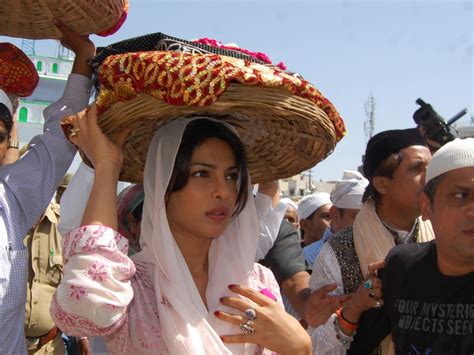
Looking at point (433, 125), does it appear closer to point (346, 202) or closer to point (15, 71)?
point (15, 71)

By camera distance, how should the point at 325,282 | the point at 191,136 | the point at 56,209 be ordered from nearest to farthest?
1. the point at 191,136
2. the point at 325,282
3. the point at 56,209

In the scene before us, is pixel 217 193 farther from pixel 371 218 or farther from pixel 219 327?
pixel 371 218

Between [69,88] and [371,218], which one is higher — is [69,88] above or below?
above

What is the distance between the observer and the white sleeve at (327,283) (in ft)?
8.14

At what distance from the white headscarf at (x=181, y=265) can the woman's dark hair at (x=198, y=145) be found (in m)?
0.03

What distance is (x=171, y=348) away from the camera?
5.65 feet

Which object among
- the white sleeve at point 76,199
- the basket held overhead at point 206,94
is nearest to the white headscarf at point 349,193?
the basket held overhead at point 206,94

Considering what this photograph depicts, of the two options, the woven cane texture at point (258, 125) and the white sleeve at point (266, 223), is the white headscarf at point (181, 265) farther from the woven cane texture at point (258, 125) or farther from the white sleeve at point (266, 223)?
the white sleeve at point (266, 223)

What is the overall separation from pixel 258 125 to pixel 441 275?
86 cm

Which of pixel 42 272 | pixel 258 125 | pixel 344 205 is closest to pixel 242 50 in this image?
pixel 258 125

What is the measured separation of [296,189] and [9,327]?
56723mm

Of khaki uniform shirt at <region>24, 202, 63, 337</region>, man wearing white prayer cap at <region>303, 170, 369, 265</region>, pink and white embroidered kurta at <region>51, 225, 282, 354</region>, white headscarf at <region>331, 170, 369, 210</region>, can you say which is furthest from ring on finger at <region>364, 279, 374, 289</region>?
white headscarf at <region>331, 170, 369, 210</region>

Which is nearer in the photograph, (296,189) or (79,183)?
(79,183)

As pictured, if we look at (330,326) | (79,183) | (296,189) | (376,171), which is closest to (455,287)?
(330,326)
